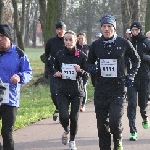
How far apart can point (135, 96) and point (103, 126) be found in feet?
7.13

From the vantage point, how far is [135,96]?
349 inches

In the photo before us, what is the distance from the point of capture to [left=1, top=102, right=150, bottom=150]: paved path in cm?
828

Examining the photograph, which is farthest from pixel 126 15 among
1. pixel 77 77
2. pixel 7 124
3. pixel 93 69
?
pixel 7 124

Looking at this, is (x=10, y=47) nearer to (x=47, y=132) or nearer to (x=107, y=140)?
(x=107, y=140)

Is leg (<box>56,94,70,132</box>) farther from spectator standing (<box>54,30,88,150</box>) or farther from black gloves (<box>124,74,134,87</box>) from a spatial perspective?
black gloves (<box>124,74,134,87</box>)

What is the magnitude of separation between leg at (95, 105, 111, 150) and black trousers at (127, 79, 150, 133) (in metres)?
2.01

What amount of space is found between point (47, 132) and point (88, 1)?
5774cm

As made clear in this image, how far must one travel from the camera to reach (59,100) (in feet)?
26.3

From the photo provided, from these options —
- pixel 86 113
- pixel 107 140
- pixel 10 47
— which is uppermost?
pixel 10 47

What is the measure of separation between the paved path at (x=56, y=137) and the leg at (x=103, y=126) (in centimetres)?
126

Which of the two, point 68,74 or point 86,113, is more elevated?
point 68,74

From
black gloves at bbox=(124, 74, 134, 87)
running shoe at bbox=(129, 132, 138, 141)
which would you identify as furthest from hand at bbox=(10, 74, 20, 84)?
running shoe at bbox=(129, 132, 138, 141)

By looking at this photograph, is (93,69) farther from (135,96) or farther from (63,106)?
(135,96)

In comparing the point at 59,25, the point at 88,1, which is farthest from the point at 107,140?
the point at 88,1
